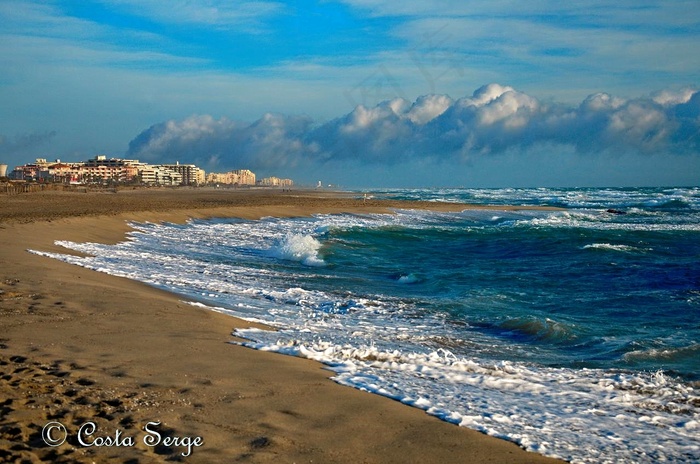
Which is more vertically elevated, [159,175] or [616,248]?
[159,175]

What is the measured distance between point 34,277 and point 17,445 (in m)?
6.58

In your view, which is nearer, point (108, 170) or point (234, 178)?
point (108, 170)

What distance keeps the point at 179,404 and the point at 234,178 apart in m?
175

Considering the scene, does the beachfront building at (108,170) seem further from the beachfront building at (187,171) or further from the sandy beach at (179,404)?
the sandy beach at (179,404)

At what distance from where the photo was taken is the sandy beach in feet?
12.8

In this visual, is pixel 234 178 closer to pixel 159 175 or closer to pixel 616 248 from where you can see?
pixel 159 175

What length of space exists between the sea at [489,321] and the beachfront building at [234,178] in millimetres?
144440

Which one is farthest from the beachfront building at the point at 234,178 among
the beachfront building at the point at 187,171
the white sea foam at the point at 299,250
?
the white sea foam at the point at 299,250

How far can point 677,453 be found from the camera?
15.3 ft

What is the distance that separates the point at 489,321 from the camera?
32.6 ft

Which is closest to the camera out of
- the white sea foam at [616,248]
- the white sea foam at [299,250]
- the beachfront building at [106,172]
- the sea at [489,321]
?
the sea at [489,321]

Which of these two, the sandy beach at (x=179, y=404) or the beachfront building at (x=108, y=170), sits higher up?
the beachfront building at (x=108, y=170)

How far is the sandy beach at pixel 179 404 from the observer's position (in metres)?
3.90

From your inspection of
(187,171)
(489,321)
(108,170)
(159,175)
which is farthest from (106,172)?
(489,321)
